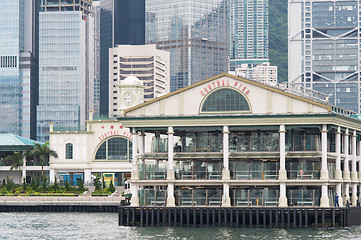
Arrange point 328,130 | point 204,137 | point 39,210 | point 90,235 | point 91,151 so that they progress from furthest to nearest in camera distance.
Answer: point 91,151 → point 39,210 → point 204,137 → point 328,130 → point 90,235

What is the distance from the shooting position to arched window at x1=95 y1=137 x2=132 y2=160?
558 feet

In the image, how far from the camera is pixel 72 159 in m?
173

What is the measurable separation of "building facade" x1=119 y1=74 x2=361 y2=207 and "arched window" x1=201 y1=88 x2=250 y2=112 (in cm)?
12

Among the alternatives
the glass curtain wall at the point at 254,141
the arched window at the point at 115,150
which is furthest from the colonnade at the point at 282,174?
the arched window at the point at 115,150

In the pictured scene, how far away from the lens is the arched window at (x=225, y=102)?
331ft

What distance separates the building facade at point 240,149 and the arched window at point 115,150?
65298 millimetres

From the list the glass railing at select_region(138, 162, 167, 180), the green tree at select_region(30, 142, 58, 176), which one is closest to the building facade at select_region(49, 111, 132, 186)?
the green tree at select_region(30, 142, 58, 176)

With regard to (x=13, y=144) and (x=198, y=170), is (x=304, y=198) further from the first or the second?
(x=13, y=144)

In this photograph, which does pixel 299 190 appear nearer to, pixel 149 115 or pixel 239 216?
pixel 239 216

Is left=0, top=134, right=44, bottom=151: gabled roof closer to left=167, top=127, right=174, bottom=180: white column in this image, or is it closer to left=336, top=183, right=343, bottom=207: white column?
left=167, top=127, right=174, bottom=180: white column

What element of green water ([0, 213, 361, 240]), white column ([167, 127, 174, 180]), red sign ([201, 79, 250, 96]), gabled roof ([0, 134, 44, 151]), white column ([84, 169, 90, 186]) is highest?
red sign ([201, 79, 250, 96])

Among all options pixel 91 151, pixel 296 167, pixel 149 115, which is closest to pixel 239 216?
pixel 296 167

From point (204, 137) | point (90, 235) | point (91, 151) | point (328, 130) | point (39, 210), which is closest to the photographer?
point (90, 235)

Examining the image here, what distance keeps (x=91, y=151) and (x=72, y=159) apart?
4.39 m
